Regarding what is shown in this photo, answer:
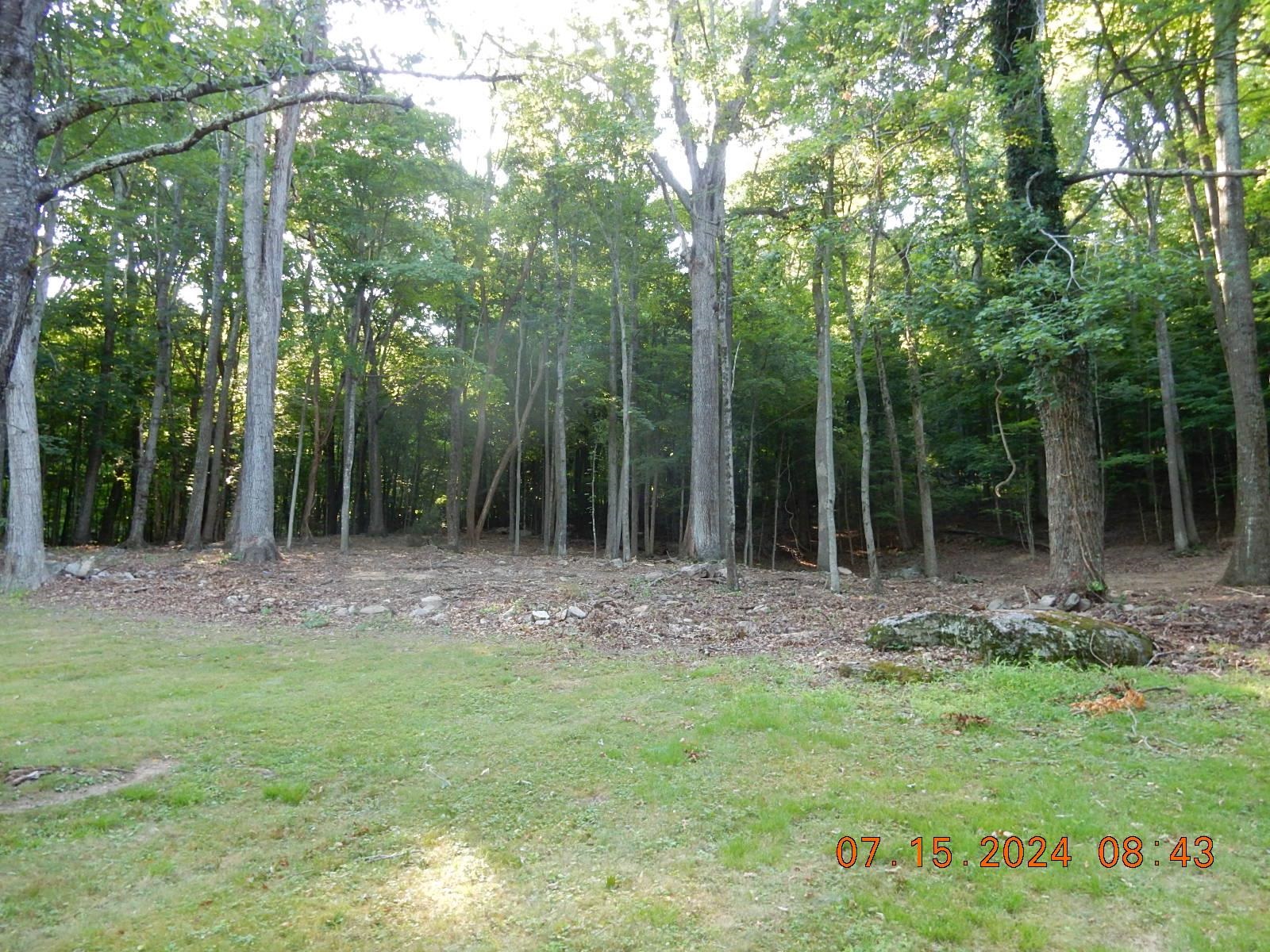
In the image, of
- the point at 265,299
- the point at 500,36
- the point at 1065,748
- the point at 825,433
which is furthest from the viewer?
the point at 265,299

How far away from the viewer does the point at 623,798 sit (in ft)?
13.5

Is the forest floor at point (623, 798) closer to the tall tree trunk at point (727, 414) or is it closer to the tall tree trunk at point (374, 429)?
the tall tree trunk at point (727, 414)

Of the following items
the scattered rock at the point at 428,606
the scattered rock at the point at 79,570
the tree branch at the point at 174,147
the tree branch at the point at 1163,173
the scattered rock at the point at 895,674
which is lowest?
the scattered rock at the point at 895,674

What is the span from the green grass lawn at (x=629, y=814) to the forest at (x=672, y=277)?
2794 mm

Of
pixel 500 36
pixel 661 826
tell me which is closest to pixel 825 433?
pixel 500 36

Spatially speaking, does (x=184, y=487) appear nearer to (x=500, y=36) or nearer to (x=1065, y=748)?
(x=500, y=36)

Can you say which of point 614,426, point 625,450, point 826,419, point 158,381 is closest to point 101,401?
point 158,381

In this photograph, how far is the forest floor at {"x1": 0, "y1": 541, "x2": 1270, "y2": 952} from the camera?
2883 mm

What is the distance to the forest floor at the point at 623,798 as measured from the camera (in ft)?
9.46

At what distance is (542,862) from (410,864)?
0.63 m

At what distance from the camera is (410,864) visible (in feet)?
11.0

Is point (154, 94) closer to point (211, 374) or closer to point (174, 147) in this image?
point (174, 147)

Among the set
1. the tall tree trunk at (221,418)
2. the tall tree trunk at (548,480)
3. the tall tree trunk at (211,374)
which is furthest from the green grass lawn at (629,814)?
the tall tree trunk at (548,480)

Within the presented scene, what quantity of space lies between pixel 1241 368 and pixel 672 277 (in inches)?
645
